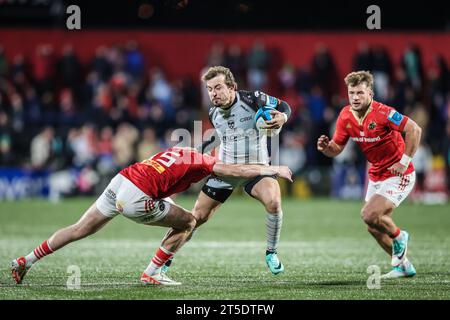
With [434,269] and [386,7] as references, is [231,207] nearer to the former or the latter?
[386,7]

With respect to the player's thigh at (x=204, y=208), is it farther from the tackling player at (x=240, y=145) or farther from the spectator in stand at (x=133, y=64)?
the spectator in stand at (x=133, y=64)

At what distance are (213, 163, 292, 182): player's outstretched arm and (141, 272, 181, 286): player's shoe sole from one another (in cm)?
130

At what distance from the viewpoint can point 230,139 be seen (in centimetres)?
998

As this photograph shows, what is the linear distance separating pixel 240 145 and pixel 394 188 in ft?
6.02

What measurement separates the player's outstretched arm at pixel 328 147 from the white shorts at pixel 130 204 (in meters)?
2.05

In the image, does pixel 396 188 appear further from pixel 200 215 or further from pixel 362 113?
pixel 200 215

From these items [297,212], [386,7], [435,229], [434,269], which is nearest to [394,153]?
[434,269]

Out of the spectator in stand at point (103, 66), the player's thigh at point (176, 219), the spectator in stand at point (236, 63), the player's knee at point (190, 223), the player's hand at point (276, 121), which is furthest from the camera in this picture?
the spectator in stand at point (236, 63)

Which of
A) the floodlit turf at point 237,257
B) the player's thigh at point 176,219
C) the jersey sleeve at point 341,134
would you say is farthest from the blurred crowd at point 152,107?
the player's thigh at point 176,219

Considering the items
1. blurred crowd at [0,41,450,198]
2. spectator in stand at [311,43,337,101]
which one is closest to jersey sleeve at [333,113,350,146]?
blurred crowd at [0,41,450,198]

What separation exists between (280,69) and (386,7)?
3.67 meters

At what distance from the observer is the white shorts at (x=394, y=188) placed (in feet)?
31.2

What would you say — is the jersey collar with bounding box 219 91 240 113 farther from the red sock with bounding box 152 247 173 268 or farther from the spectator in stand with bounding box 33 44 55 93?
the spectator in stand with bounding box 33 44 55 93

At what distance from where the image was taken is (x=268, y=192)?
31.1 feet
